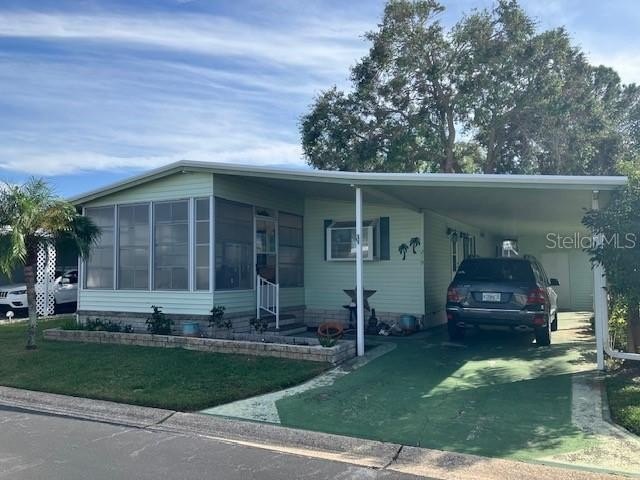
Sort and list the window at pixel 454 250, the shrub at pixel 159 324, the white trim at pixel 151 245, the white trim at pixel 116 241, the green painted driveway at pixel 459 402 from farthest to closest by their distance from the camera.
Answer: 1. the window at pixel 454 250
2. the white trim at pixel 116 241
3. the white trim at pixel 151 245
4. the shrub at pixel 159 324
5. the green painted driveway at pixel 459 402

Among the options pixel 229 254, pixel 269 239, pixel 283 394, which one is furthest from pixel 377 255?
pixel 283 394

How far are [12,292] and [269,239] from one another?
1076cm

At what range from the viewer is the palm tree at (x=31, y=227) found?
9.92 metres

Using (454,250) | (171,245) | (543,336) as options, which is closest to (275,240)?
(171,245)

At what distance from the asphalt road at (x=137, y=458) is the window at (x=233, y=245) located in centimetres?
550

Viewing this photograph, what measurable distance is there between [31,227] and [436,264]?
9.55 m

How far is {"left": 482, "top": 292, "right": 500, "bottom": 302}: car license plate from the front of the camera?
9734 mm

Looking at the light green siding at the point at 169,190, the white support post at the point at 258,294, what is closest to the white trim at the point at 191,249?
the light green siding at the point at 169,190

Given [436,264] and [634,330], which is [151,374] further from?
[436,264]

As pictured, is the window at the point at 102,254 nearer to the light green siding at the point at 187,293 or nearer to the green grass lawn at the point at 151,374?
the light green siding at the point at 187,293

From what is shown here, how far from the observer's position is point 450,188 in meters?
9.01

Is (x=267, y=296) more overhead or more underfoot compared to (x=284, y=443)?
more overhead

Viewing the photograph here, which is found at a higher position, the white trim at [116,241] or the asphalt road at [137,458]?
the white trim at [116,241]

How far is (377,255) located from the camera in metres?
13.3
